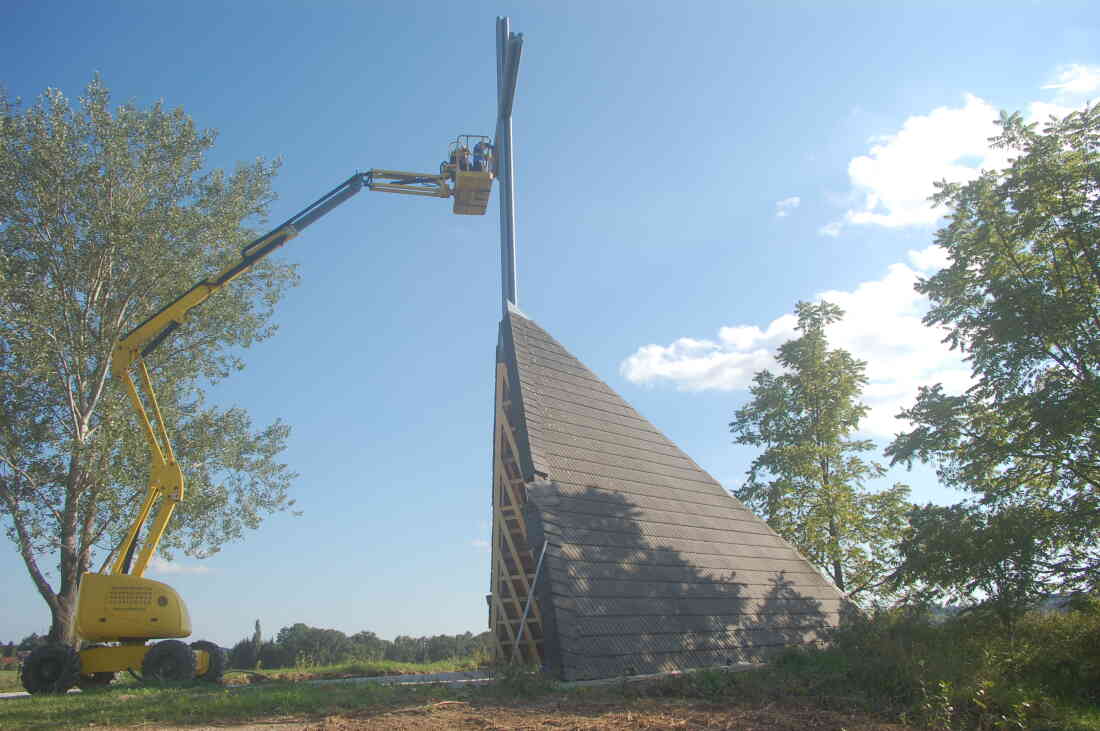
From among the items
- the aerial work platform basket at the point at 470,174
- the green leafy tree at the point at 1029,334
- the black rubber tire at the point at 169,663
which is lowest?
the black rubber tire at the point at 169,663

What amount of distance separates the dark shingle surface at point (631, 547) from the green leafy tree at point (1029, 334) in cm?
378

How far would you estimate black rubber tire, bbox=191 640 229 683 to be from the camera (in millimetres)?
10961

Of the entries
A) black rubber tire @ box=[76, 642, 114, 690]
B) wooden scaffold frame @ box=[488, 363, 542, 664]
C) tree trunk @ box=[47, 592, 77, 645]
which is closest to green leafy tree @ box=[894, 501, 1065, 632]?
wooden scaffold frame @ box=[488, 363, 542, 664]

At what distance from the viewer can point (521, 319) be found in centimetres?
1398

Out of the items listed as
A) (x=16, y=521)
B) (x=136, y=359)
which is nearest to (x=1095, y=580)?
(x=136, y=359)

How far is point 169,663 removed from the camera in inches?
401

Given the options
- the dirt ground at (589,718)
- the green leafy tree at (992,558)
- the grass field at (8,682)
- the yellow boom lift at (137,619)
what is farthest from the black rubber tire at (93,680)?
the green leafy tree at (992,558)

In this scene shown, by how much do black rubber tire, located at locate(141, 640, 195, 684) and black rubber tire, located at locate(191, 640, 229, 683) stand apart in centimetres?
74

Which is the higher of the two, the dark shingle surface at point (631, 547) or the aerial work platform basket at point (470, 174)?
the aerial work platform basket at point (470, 174)

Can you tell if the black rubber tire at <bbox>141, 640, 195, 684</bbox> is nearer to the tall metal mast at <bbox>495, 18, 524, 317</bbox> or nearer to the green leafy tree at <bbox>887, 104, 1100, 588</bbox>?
the tall metal mast at <bbox>495, 18, 524, 317</bbox>

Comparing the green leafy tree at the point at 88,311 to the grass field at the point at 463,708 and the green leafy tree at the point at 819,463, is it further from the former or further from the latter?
the green leafy tree at the point at 819,463

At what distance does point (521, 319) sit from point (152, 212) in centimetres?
944

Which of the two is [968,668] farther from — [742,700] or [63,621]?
[63,621]

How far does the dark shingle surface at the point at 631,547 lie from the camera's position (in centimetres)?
875
